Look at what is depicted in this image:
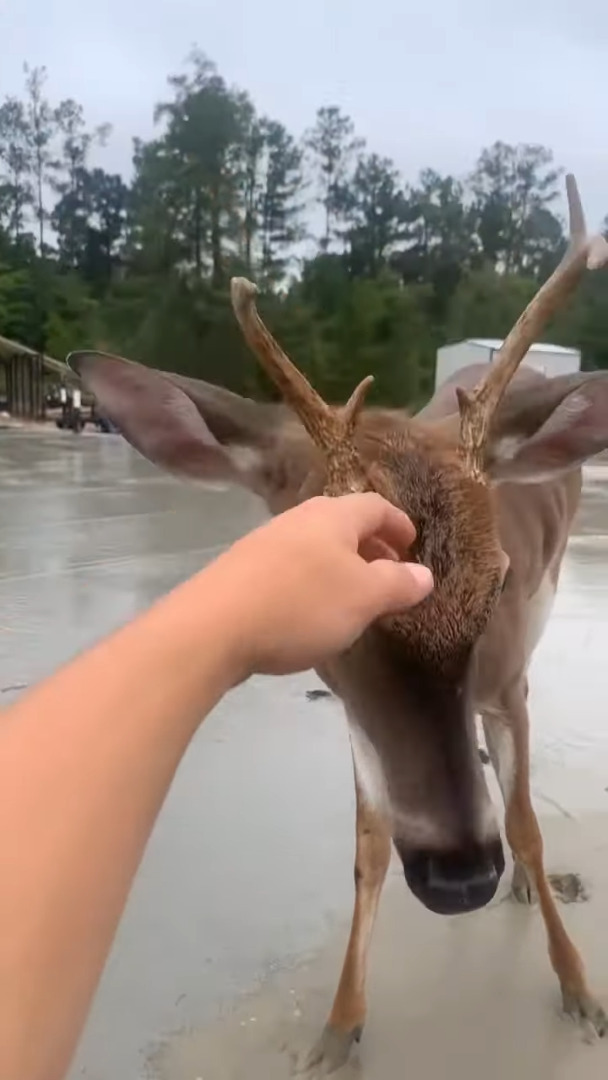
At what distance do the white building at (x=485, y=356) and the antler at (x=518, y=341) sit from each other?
1.89m

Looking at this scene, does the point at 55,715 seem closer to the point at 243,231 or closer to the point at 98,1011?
the point at 98,1011

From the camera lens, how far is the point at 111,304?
372 inches

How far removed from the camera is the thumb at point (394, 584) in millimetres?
928

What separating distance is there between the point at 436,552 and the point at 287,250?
850 centimetres

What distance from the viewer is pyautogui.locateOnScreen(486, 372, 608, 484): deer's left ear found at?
5.60ft

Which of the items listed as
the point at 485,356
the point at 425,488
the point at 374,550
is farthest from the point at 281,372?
the point at 485,356

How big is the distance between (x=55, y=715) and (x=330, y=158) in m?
10.2

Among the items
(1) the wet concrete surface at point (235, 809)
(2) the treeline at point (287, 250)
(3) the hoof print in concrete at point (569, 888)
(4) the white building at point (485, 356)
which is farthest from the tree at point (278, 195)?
(3) the hoof print in concrete at point (569, 888)

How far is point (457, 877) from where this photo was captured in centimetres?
132

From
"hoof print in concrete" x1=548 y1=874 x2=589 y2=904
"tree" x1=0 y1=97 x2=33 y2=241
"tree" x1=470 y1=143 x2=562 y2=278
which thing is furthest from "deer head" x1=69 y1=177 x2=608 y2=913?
"tree" x1=0 y1=97 x2=33 y2=241

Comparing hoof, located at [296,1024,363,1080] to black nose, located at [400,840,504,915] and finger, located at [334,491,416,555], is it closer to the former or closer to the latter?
black nose, located at [400,840,504,915]

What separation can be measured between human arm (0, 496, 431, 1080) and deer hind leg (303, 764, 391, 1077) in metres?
0.82

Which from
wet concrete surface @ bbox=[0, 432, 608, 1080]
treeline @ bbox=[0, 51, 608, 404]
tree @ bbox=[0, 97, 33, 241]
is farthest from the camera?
tree @ bbox=[0, 97, 33, 241]

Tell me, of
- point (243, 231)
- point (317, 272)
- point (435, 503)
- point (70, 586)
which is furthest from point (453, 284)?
point (435, 503)
